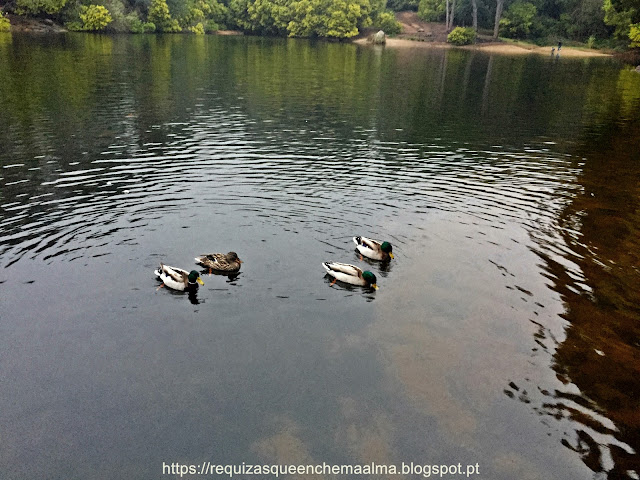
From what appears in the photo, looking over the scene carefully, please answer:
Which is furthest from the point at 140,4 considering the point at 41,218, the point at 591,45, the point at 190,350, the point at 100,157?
the point at 190,350

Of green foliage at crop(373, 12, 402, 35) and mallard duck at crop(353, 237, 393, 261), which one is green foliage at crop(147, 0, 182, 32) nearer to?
green foliage at crop(373, 12, 402, 35)

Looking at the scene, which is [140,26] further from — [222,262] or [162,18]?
[222,262]

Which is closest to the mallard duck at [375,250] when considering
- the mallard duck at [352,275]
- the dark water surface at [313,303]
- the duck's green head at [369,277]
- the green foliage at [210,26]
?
the dark water surface at [313,303]

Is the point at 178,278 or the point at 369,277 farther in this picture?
the point at 369,277

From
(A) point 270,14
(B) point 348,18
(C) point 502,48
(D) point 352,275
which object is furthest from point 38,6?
(D) point 352,275

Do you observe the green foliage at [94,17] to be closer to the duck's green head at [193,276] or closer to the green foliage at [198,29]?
the green foliage at [198,29]

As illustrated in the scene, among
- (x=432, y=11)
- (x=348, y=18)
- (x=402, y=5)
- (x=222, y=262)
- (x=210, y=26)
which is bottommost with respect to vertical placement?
(x=222, y=262)

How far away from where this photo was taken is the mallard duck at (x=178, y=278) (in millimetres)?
16828

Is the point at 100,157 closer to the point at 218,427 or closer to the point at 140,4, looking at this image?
the point at 218,427

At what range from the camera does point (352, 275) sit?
17.6m

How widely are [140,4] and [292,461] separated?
15206 centimetres

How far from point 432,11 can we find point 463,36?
28.0 m

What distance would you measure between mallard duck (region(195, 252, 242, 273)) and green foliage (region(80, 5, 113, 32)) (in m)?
124

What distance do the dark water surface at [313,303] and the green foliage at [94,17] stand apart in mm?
96384
